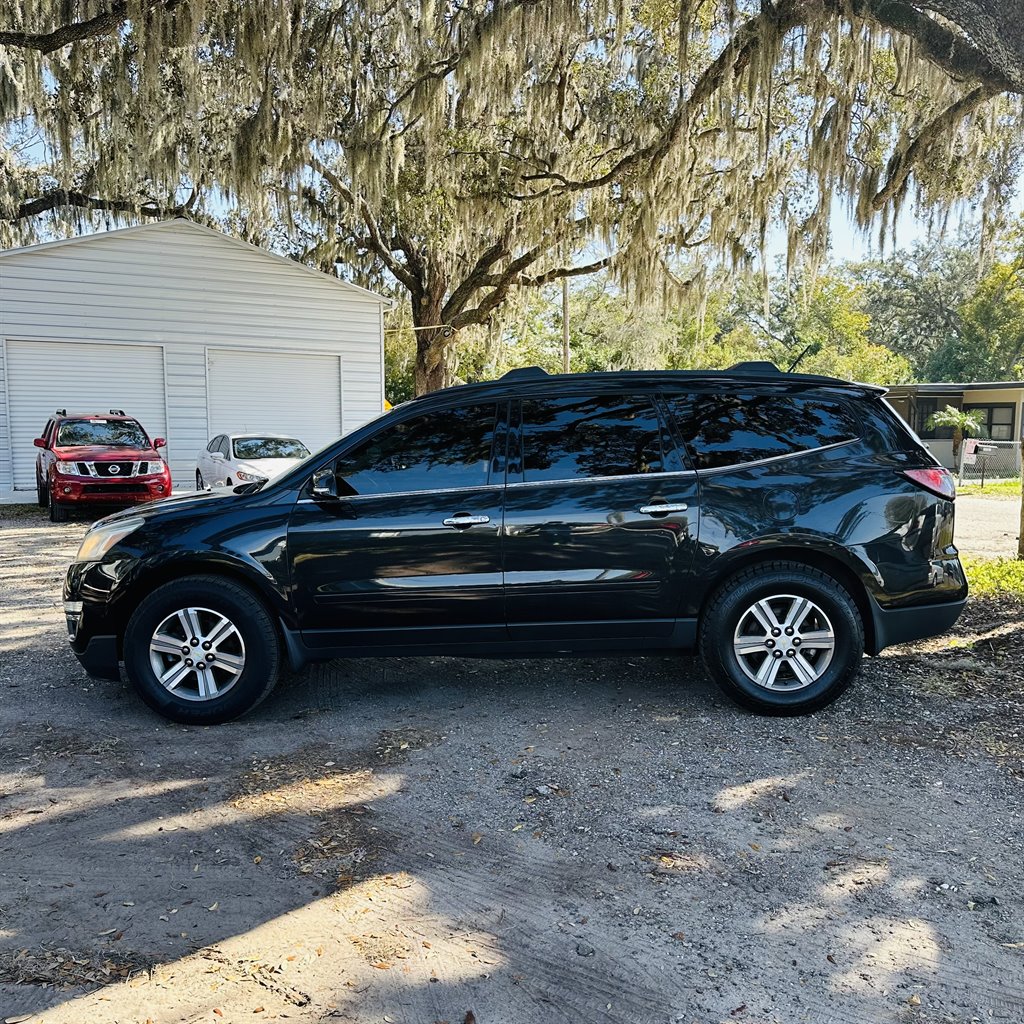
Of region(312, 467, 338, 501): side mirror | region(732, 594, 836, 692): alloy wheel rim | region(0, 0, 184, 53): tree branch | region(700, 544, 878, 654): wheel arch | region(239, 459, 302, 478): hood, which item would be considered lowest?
region(732, 594, 836, 692): alloy wheel rim

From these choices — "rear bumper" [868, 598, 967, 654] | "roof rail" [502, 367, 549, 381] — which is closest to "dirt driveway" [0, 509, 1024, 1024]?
"rear bumper" [868, 598, 967, 654]

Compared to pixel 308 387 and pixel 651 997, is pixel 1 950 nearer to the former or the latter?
pixel 651 997

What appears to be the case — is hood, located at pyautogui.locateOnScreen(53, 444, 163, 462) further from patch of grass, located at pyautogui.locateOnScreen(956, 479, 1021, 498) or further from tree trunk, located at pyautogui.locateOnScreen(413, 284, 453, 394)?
patch of grass, located at pyautogui.locateOnScreen(956, 479, 1021, 498)

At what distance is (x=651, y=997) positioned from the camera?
94.1 inches

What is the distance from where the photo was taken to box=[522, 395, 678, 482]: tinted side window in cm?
454

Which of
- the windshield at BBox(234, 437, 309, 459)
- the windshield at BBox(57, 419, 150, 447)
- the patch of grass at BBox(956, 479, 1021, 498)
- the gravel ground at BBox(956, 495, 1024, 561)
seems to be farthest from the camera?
the patch of grass at BBox(956, 479, 1021, 498)

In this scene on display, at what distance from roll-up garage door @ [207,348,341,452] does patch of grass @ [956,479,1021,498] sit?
13.2m

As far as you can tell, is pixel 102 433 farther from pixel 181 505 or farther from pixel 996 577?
pixel 996 577

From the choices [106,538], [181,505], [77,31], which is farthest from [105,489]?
[181,505]

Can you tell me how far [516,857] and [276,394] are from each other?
51.5 ft

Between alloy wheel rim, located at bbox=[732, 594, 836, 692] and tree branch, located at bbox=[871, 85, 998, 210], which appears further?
tree branch, located at bbox=[871, 85, 998, 210]

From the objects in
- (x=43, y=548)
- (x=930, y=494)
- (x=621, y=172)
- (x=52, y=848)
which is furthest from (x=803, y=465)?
(x=621, y=172)

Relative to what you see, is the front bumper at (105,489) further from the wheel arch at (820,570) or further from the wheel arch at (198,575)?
the wheel arch at (820,570)

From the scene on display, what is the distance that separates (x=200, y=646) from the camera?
174 inches
